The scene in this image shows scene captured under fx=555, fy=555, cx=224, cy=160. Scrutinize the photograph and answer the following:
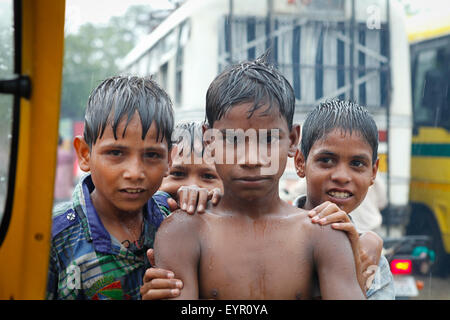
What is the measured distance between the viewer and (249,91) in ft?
5.47

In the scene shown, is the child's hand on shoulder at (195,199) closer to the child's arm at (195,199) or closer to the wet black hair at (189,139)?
the child's arm at (195,199)

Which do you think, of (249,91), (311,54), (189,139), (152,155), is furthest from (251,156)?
(311,54)

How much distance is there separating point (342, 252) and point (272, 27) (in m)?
4.04

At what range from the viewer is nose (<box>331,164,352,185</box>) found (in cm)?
210

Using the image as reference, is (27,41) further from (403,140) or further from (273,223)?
(403,140)

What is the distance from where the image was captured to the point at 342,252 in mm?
1623

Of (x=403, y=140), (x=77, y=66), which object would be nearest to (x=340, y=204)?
(x=403, y=140)

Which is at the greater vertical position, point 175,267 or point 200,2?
point 200,2

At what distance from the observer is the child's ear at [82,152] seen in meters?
2.02

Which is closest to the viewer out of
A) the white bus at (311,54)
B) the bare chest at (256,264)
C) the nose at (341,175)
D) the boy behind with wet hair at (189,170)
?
the bare chest at (256,264)

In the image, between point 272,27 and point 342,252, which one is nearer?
point 342,252

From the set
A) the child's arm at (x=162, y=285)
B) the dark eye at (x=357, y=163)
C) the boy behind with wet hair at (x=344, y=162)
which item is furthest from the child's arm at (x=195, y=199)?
the dark eye at (x=357, y=163)

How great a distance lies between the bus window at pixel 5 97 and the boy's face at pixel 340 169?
111cm

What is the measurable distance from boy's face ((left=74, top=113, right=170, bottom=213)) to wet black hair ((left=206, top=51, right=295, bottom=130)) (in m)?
A: 0.25
